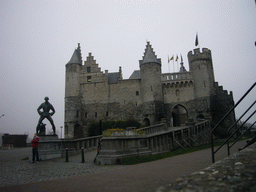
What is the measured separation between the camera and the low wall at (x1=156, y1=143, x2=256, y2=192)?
2072 mm

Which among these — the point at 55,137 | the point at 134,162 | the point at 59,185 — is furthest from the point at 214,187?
the point at 55,137

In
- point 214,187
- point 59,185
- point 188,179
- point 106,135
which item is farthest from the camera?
point 106,135

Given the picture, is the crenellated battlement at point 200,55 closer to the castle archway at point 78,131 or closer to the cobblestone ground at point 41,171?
the castle archway at point 78,131

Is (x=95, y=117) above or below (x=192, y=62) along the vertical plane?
below

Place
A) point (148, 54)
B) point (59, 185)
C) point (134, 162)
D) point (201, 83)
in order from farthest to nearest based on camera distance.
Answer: point (148, 54) < point (201, 83) < point (134, 162) < point (59, 185)

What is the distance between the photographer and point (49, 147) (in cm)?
1338

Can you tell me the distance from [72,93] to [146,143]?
2626 cm

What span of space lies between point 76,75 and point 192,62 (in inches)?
791

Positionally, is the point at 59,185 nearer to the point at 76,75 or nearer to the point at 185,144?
the point at 185,144

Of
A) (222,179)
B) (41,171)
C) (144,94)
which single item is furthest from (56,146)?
(144,94)

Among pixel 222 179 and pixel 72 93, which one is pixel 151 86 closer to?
pixel 72 93

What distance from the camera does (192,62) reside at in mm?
32625

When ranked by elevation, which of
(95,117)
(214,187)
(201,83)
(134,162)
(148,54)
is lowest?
(134,162)

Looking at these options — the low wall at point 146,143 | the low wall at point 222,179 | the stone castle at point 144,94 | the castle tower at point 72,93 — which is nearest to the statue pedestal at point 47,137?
the low wall at point 146,143
